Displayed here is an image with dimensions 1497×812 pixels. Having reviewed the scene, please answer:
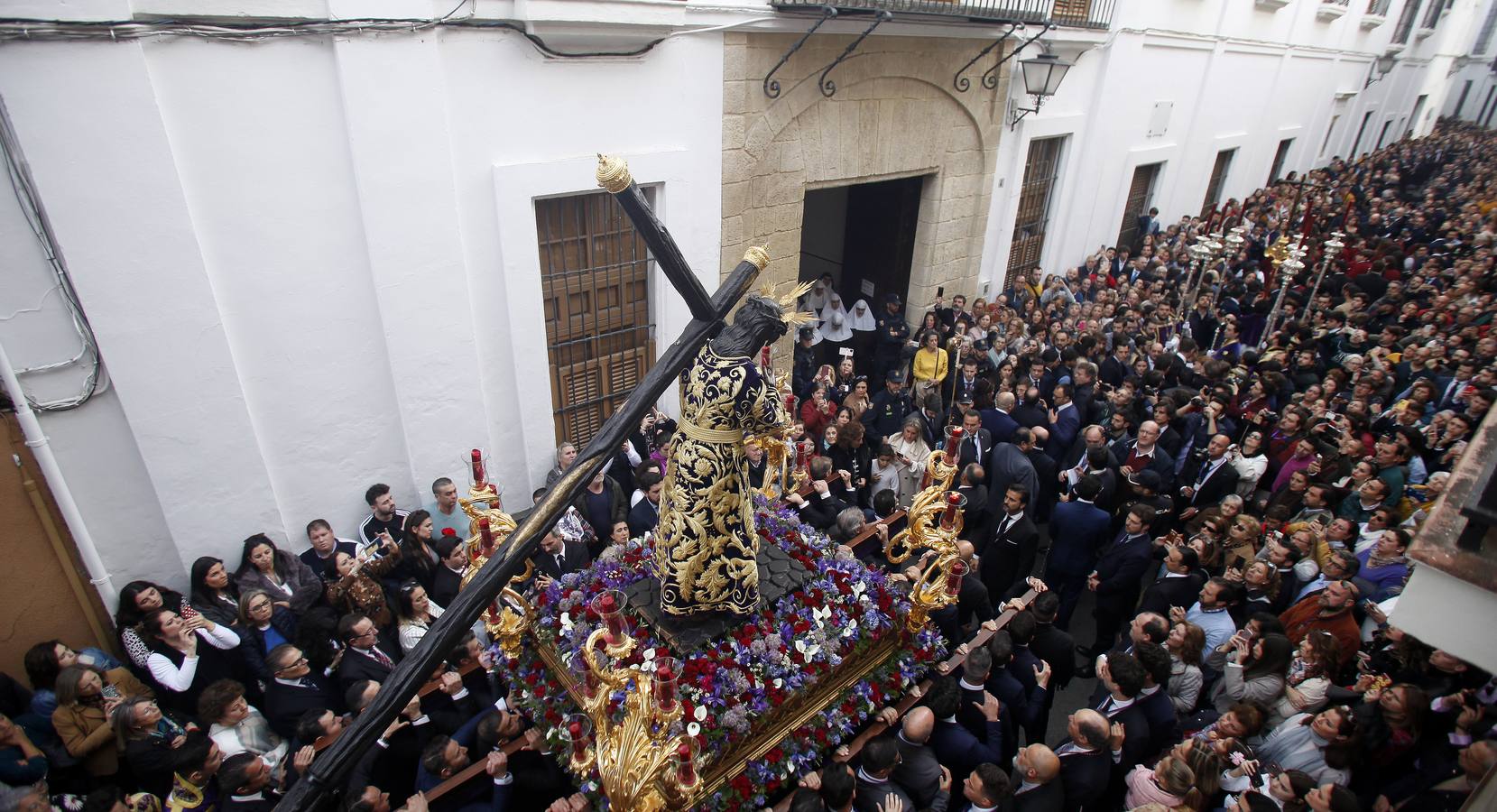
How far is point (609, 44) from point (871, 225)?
5.47 metres

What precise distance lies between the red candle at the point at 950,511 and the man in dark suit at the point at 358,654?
3.27m

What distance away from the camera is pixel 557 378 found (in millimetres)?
6469

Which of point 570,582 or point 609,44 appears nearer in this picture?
point 570,582

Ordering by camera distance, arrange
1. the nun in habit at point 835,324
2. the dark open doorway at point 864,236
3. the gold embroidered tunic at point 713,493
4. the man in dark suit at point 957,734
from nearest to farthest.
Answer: the gold embroidered tunic at point 713,493 < the man in dark suit at point 957,734 < the nun in habit at point 835,324 < the dark open doorway at point 864,236

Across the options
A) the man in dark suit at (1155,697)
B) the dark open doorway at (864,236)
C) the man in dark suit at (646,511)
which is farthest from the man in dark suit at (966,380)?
the man in dark suit at (1155,697)

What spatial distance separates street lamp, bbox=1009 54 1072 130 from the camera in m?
8.41

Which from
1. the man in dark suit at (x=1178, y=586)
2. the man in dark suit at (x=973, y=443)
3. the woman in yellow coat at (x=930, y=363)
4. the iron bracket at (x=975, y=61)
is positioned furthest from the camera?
the iron bracket at (x=975, y=61)

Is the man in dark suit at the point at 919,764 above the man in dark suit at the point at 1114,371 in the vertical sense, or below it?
below

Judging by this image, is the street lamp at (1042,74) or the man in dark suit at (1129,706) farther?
the street lamp at (1042,74)

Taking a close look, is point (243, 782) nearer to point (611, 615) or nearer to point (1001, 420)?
point (611, 615)

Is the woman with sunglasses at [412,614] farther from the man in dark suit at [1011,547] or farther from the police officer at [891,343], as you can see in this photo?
the police officer at [891,343]

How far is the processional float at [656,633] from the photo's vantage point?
9.30 feet

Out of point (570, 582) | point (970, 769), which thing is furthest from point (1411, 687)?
point (570, 582)

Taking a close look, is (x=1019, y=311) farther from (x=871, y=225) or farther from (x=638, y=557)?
(x=638, y=557)
